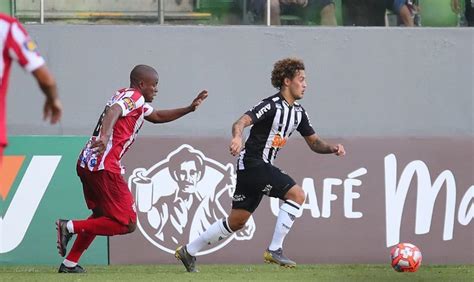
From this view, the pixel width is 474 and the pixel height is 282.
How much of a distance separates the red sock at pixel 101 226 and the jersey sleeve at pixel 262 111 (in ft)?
4.81

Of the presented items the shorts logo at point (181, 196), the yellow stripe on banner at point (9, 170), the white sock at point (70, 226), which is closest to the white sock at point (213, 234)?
the white sock at point (70, 226)

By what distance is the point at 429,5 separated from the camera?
1314cm

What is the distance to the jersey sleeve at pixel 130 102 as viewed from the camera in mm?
10195

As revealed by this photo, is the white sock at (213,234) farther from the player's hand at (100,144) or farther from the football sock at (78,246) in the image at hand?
the player's hand at (100,144)

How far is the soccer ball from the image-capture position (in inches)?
412

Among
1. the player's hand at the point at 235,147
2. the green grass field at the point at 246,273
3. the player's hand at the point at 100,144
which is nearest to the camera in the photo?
the player's hand at the point at 235,147

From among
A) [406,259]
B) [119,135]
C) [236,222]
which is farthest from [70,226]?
[406,259]

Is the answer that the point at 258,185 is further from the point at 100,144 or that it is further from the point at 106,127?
the point at 100,144

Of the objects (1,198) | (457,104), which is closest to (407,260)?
(457,104)

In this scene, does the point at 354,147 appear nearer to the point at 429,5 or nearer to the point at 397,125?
the point at 397,125

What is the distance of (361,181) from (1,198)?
12.1 feet

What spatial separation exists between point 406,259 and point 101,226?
8.71ft

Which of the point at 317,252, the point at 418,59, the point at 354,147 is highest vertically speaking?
the point at 418,59

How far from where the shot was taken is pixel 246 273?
35.6 ft
